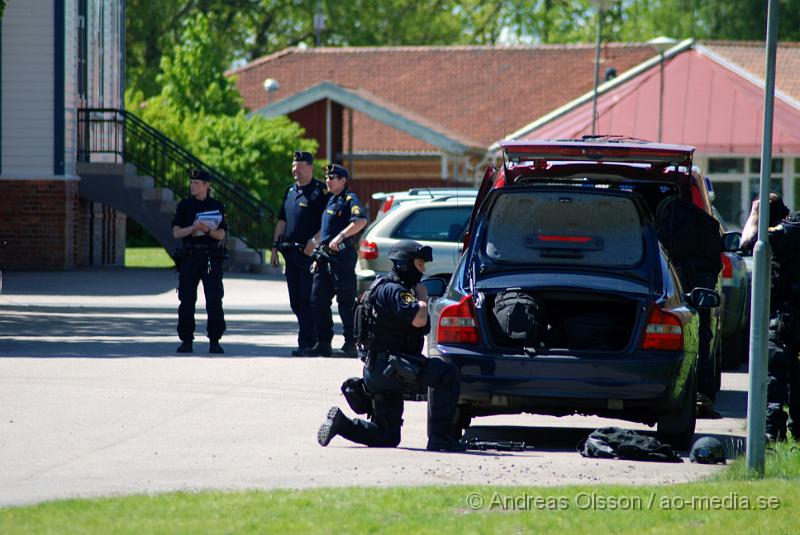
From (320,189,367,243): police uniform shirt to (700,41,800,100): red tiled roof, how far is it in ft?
96.3

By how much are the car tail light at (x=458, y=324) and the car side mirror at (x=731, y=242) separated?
2.75m

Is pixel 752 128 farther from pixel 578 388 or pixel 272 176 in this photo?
pixel 578 388

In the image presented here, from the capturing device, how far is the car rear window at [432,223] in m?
17.7

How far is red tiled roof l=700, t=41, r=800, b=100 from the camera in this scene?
1735 inches

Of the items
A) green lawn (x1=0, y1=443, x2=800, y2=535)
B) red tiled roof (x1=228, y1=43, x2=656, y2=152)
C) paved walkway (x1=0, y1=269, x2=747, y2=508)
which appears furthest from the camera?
red tiled roof (x1=228, y1=43, x2=656, y2=152)

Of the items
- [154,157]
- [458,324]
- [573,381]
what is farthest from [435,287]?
[154,157]

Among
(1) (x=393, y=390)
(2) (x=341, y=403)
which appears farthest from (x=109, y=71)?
(1) (x=393, y=390)

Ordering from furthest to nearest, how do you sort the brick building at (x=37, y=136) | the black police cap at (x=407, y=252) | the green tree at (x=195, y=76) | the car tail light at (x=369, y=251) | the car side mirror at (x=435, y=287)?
the green tree at (x=195, y=76), the brick building at (x=37, y=136), the car tail light at (x=369, y=251), the car side mirror at (x=435, y=287), the black police cap at (x=407, y=252)

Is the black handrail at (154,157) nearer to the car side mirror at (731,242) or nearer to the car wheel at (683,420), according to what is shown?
the car side mirror at (731,242)

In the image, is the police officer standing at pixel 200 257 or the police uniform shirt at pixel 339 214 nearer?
the police uniform shirt at pixel 339 214

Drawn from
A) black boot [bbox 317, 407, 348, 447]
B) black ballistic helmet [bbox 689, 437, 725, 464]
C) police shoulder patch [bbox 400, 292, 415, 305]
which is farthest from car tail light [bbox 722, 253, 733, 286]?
black boot [bbox 317, 407, 348, 447]

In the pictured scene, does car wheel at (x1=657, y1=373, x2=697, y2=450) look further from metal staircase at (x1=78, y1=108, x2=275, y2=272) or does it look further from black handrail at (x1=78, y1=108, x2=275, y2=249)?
black handrail at (x1=78, y1=108, x2=275, y2=249)

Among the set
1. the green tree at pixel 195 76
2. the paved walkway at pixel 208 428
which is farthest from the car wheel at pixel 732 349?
the green tree at pixel 195 76

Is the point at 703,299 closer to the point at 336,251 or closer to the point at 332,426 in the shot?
the point at 332,426
